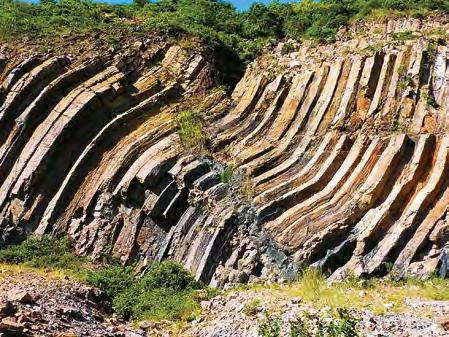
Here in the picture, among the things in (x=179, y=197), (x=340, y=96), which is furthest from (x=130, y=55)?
(x=340, y=96)

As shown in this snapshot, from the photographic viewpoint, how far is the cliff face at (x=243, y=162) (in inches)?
555

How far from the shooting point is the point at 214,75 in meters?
18.9

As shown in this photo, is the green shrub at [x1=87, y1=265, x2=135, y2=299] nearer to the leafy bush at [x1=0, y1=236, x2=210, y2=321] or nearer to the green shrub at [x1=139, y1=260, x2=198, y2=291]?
the leafy bush at [x1=0, y1=236, x2=210, y2=321]

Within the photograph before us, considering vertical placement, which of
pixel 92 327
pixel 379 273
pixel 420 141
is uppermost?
pixel 420 141

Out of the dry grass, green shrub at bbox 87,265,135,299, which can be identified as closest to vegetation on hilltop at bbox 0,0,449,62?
green shrub at bbox 87,265,135,299

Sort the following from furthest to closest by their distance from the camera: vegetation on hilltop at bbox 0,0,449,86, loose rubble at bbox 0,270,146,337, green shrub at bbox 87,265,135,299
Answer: vegetation on hilltop at bbox 0,0,449,86, green shrub at bbox 87,265,135,299, loose rubble at bbox 0,270,146,337

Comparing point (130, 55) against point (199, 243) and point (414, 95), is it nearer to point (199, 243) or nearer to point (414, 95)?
point (199, 243)

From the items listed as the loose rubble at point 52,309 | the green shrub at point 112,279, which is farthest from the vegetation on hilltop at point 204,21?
the loose rubble at point 52,309

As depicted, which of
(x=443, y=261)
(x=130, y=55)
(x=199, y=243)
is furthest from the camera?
(x=130, y=55)

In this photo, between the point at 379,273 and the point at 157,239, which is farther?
the point at 157,239

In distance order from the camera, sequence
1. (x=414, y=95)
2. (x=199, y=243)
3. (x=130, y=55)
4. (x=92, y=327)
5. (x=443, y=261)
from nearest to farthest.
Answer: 1. (x=92, y=327)
2. (x=443, y=261)
3. (x=199, y=243)
4. (x=414, y=95)
5. (x=130, y=55)

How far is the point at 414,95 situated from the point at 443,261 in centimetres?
547

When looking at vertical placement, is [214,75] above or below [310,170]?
above

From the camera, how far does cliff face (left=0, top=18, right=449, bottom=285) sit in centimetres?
1411
